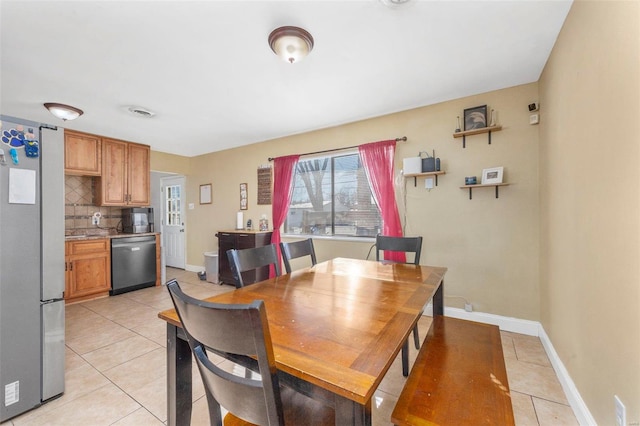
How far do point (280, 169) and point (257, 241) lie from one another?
1.21 metres

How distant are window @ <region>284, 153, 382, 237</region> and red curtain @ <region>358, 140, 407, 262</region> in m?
0.20

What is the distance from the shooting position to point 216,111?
10.7 feet

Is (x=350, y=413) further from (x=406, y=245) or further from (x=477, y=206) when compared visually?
(x=477, y=206)

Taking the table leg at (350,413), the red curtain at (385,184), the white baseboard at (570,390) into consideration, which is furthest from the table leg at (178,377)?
the red curtain at (385,184)

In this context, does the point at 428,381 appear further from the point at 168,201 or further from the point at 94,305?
the point at 168,201

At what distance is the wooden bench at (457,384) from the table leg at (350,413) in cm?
31

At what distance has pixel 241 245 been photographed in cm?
427

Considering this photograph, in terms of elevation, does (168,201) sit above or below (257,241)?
above

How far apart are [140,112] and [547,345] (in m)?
4.87

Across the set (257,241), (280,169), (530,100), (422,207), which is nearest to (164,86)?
(280,169)

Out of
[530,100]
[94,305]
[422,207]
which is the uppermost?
[530,100]

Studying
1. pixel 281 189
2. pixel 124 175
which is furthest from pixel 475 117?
pixel 124 175

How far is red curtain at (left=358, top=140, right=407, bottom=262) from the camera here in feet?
10.5

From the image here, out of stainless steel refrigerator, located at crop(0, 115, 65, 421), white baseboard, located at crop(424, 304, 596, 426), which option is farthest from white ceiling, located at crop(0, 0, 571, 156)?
white baseboard, located at crop(424, 304, 596, 426)
